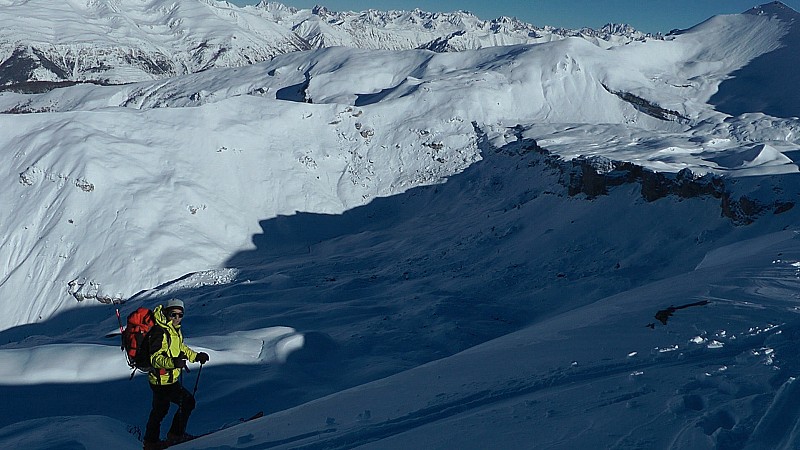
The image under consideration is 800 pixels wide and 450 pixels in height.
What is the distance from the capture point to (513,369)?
6922 mm

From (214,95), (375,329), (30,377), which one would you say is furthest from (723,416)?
(214,95)

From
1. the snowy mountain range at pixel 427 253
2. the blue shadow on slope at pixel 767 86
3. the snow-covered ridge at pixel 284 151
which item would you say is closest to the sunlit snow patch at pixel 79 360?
the snowy mountain range at pixel 427 253

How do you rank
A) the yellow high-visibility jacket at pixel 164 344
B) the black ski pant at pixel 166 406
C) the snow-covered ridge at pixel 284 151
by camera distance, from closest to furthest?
the yellow high-visibility jacket at pixel 164 344
the black ski pant at pixel 166 406
the snow-covered ridge at pixel 284 151

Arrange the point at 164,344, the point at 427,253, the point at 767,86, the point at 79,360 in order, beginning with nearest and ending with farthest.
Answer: the point at 164,344 < the point at 79,360 < the point at 427,253 < the point at 767,86

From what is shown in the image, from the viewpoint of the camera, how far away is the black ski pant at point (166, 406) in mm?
6855

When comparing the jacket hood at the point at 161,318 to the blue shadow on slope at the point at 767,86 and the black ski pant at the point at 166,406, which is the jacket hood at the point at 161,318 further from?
the blue shadow on slope at the point at 767,86

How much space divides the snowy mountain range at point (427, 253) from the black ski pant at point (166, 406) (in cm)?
67

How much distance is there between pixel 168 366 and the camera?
6516mm

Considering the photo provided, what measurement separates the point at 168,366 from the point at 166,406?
69 centimetres

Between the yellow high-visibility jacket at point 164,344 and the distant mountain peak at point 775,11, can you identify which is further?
the distant mountain peak at point 775,11

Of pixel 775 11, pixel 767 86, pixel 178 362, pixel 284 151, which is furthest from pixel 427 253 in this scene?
pixel 775 11

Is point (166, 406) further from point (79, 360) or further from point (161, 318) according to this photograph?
point (79, 360)

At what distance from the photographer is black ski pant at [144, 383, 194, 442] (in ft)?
22.5

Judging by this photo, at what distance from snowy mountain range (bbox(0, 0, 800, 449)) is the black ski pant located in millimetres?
666
